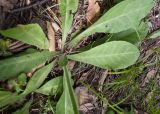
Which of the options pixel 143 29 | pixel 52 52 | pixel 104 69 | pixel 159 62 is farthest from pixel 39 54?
pixel 159 62

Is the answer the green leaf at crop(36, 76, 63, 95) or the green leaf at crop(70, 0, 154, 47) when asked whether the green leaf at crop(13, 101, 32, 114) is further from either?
the green leaf at crop(70, 0, 154, 47)

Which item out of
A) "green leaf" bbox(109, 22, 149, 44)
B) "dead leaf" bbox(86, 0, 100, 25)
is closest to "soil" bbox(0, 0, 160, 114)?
"dead leaf" bbox(86, 0, 100, 25)

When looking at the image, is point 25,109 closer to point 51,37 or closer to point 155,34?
point 51,37

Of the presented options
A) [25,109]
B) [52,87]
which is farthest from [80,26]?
[25,109]

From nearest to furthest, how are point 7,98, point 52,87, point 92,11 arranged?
point 7,98
point 52,87
point 92,11

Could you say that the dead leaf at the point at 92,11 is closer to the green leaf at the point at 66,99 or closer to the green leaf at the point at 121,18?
the green leaf at the point at 121,18

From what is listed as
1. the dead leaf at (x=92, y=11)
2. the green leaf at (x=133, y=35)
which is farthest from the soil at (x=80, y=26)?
the green leaf at (x=133, y=35)

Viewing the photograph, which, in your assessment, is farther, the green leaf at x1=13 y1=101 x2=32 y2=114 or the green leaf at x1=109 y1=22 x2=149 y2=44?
the green leaf at x1=109 y1=22 x2=149 y2=44

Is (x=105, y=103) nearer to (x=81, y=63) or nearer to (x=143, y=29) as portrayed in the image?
(x=81, y=63)
